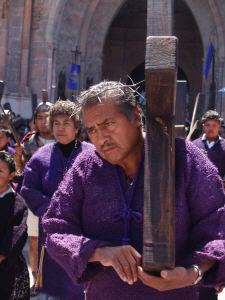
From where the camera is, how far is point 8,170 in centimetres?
309

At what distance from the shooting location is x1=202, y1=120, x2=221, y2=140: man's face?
4.71 m

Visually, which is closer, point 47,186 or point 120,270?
point 120,270

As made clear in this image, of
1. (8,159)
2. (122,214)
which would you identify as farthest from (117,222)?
(8,159)

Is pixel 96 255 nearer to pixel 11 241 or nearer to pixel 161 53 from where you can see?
pixel 161 53

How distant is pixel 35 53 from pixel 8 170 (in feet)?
35.3

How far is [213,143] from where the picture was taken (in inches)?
184

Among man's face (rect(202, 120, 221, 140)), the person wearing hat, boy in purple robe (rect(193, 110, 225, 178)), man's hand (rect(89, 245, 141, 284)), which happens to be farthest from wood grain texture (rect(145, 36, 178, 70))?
man's face (rect(202, 120, 221, 140))

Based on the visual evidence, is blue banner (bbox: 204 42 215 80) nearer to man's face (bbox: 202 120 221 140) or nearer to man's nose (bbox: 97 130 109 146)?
man's face (bbox: 202 120 221 140)

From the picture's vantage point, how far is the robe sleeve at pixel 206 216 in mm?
1332

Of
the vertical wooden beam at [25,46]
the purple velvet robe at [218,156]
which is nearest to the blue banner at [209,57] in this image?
the vertical wooden beam at [25,46]

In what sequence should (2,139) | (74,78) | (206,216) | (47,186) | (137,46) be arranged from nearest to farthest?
(206,216) < (47,186) < (2,139) < (74,78) < (137,46)

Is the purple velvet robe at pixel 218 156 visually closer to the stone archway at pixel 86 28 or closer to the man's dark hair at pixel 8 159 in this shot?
the man's dark hair at pixel 8 159

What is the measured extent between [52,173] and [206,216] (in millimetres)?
2011

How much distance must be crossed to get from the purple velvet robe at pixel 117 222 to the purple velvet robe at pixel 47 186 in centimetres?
164
